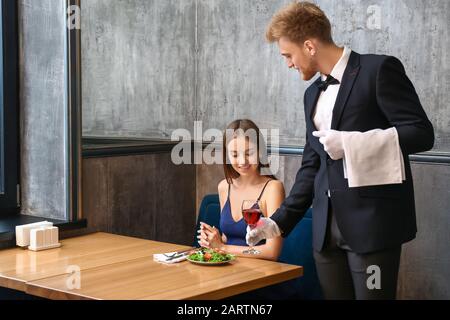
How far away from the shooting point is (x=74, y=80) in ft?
10.5

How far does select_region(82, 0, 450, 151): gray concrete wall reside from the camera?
3273 mm

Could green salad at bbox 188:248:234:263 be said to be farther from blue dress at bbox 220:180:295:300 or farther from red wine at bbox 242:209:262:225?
blue dress at bbox 220:180:295:300

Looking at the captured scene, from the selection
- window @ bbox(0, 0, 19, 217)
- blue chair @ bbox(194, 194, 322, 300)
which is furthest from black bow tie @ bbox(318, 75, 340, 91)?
window @ bbox(0, 0, 19, 217)

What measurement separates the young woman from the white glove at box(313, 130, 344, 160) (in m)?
0.81

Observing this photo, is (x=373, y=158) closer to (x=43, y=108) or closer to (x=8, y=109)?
(x=43, y=108)

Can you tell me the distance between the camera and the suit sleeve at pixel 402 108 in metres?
2.22

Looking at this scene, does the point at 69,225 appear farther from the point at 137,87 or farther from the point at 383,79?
the point at 383,79

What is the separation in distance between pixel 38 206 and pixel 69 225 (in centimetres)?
21

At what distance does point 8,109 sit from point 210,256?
133 cm

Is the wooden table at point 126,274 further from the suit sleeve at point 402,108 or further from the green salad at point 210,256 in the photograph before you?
the suit sleeve at point 402,108

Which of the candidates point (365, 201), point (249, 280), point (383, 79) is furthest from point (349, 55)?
point (249, 280)

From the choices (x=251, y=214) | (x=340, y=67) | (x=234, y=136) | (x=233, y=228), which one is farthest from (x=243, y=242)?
(x=340, y=67)

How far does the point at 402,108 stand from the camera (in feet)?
7.36

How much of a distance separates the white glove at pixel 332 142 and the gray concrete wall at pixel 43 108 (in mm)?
1403
